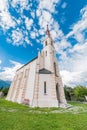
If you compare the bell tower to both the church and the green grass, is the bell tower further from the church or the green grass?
the green grass

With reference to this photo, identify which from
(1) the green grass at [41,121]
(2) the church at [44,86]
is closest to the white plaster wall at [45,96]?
(2) the church at [44,86]

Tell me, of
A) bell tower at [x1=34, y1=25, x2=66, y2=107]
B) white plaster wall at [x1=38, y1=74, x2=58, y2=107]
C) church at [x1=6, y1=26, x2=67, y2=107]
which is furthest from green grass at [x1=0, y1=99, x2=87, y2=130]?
bell tower at [x1=34, y1=25, x2=66, y2=107]

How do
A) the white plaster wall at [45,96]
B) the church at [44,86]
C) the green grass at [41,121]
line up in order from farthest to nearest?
the church at [44,86] < the white plaster wall at [45,96] < the green grass at [41,121]

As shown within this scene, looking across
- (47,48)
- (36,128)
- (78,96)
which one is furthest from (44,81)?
→ (78,96)

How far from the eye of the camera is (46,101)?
21.3m

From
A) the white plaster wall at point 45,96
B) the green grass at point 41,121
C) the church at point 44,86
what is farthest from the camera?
the church at point 44,86

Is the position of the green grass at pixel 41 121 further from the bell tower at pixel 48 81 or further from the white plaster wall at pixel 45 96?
the bell tower at pixel 48 81

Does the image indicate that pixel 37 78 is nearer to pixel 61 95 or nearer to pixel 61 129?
pixel 61 95

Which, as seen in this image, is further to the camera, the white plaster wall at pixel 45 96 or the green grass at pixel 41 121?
the white plaster wall at pixel 45 96

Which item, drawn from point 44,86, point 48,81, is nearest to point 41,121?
→ point 44,86

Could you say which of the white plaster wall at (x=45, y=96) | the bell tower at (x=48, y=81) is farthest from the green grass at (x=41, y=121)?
the bell tower at (x=48, y=81)

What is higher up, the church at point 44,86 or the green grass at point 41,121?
the church at point 44,86

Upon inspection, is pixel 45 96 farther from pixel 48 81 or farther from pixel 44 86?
pixel 48 81

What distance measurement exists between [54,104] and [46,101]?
147cm
